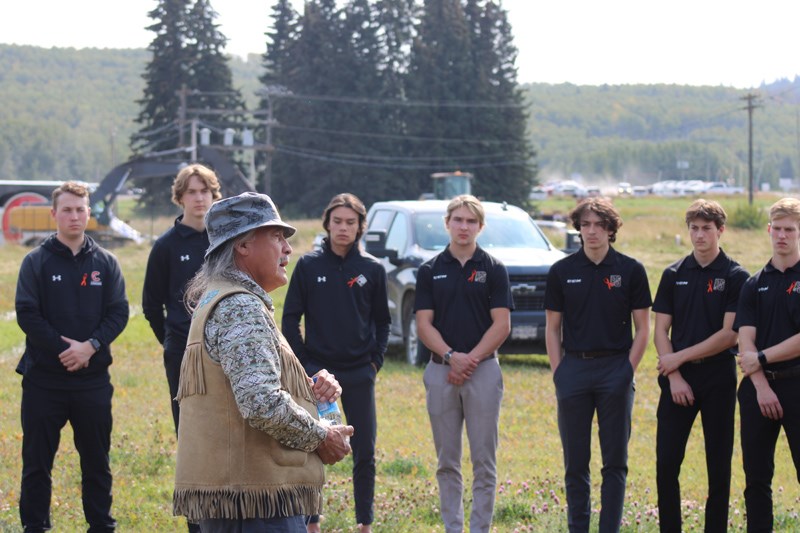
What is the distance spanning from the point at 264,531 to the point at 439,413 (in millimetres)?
3068

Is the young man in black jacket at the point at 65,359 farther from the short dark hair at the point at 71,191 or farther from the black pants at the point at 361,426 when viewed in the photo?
the black pants at the point at 361,426

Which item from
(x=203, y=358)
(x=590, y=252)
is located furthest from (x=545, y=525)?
(x=203, y=358)

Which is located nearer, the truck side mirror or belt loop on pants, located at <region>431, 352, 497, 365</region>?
belt loop on pants, located at <region>431, 352, 497, 365</region>

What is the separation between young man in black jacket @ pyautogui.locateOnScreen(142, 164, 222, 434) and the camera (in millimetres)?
6535

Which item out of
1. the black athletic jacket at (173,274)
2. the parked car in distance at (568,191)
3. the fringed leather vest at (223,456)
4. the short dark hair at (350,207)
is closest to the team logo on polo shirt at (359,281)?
the short dark hair at (350,207)

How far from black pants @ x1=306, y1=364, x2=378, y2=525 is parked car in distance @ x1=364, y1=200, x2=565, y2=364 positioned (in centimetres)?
628

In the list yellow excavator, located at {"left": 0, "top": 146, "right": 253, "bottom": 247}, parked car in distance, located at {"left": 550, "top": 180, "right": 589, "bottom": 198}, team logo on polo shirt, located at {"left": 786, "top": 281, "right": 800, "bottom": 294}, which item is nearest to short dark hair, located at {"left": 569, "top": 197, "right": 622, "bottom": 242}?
team logo on polo shirt, located at {"left": 786, "top": 281, "right": 800, "bottom": 294}

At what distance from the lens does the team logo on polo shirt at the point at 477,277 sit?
684cm

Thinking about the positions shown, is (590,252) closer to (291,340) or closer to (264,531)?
(291,340)

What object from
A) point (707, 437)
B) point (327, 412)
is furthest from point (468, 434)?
point (327, 412)

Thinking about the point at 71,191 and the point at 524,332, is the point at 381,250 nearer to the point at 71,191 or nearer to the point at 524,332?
the point at 524,332

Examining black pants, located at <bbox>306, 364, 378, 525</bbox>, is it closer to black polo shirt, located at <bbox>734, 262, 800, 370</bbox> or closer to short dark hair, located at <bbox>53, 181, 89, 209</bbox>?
short dark hair, located at <bbox>53, 181, 89, 209</bbox>

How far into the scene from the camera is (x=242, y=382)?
3623mm

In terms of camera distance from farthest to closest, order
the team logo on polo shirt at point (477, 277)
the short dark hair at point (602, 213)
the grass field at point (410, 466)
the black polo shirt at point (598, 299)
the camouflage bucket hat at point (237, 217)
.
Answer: the grass field at point (410, 466) → the team logo on polo shirt at point (477, 277) → the short dark hair at point (602, 213) → the black polo shirt at point (598, 299) → the camouflage bucket hat at point (237, 217)
